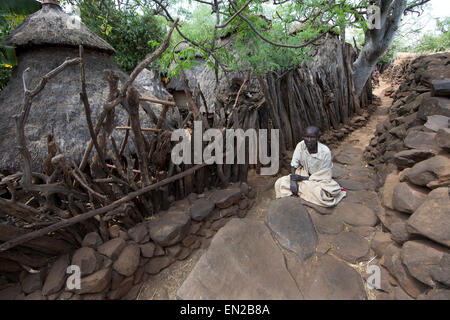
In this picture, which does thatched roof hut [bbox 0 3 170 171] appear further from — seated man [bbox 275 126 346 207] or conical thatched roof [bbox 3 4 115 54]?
seated man [bbox 275 126 346 207]

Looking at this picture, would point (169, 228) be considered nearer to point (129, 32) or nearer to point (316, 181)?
point (316, 181)

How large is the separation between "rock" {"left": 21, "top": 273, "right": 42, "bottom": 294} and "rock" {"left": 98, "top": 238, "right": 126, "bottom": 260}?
467 millimetres

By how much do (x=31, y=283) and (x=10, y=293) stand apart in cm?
15

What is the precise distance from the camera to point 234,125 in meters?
2.84

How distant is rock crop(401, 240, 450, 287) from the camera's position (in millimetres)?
1133

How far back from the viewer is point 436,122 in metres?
1.94

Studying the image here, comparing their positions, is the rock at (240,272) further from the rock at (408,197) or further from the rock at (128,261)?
the rock at (408,197)

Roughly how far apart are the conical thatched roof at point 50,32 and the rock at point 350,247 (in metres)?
Result: 4.70

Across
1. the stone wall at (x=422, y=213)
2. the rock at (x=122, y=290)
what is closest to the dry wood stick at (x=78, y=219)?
the rock at (x=122, y=290)

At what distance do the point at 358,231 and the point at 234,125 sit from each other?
1.91 metres

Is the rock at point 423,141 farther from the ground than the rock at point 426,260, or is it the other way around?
→ the rock at point 423,141

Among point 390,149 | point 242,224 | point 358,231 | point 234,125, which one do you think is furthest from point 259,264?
point 390,149

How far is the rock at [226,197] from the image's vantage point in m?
2.66
